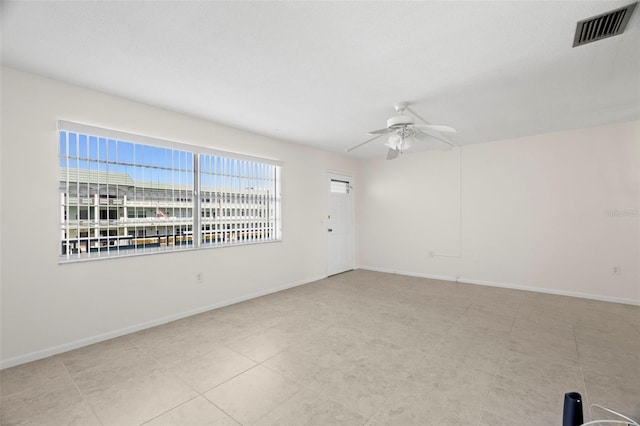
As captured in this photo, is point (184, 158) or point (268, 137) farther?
point (268, 137)

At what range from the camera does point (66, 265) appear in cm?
271

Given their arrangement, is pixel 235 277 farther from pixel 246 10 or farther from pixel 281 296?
pixel 246 10

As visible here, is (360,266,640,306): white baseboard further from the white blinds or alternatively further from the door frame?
the white blinds

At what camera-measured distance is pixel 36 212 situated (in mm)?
2566

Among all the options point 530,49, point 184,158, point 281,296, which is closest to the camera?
point 530,49

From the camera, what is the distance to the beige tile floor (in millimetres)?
1833

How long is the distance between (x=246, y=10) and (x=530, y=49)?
2134mm

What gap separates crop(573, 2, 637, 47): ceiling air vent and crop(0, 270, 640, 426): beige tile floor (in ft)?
8.38

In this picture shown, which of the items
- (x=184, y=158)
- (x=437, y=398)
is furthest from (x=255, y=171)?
(x=437, y=398)

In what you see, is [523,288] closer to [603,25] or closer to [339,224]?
[339,224]

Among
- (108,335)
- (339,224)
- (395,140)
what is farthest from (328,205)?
(108,335)

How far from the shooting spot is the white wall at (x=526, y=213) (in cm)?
407

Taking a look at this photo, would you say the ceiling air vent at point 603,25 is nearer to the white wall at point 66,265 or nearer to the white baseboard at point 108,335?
the white wall at point 66,265

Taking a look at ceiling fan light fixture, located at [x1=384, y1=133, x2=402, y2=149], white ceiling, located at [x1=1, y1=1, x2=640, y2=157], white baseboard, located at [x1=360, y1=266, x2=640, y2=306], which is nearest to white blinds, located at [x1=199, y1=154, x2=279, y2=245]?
white ceiling, located at [x1=1, y1=1, x2=640, y2=157]
